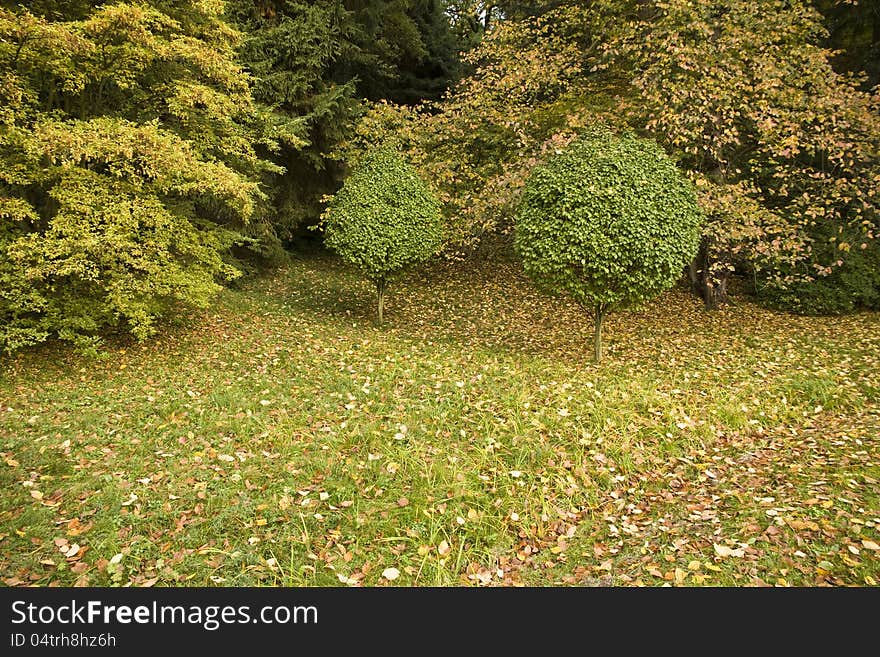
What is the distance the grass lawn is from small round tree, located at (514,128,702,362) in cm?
131

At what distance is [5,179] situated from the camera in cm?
688

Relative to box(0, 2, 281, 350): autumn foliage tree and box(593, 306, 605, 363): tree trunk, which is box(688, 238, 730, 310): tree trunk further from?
box(0, 2, 281, 350): autumn foliage tree

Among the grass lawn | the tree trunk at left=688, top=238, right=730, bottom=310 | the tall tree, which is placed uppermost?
the tall tree

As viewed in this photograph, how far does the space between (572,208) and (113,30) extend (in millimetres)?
6364

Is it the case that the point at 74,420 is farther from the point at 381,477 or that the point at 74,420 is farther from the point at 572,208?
the point at 572,208

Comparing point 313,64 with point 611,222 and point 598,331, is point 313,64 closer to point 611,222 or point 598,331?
point 611,222

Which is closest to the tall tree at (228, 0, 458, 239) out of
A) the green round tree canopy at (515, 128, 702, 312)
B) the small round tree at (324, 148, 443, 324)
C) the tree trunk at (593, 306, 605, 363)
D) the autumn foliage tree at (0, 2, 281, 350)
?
the small round tree at (324, 148, 443, 324)

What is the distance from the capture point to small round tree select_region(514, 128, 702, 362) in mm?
6844

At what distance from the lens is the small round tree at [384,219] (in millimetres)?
9297

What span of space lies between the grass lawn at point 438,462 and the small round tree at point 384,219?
156 cm

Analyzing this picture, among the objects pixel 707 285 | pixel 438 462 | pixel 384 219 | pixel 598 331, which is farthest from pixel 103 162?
pixel 707 285

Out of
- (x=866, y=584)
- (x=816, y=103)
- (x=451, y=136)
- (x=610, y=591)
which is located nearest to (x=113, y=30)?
(x=451, y=136)

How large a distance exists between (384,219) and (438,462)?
5.59 meters

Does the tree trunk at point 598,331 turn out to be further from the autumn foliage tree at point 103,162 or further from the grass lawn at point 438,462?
the autumn foliage tree at point 103,162
